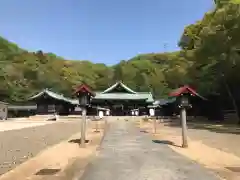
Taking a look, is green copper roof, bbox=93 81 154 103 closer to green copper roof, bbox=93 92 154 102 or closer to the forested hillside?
green copper roof, bbox=93 92 154 102

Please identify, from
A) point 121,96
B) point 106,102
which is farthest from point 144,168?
point 121,96

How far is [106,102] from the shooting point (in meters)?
65.6

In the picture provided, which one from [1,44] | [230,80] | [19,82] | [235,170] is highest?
[1,44]

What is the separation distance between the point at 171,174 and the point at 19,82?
75023 mm

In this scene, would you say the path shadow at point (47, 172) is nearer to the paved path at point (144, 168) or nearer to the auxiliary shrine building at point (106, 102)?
the paved path at point (144, 168)

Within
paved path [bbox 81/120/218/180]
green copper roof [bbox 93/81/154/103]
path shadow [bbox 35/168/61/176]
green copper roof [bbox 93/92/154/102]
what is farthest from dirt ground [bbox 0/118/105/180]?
green copper roof [bbox 93/81/154/103]

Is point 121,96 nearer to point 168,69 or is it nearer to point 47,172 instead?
point 168,69

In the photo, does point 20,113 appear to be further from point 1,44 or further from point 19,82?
point 1,44

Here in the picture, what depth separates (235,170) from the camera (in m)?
10.1

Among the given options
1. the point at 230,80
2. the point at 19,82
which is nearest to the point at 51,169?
the point at 230,80

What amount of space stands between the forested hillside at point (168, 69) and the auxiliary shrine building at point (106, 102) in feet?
25.1

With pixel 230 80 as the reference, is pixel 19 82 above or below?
above

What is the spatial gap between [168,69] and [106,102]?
13997 millimetres

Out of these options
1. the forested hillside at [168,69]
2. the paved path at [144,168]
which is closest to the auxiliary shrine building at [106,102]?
the forested hillside at [168,69]
